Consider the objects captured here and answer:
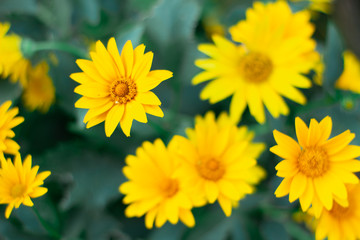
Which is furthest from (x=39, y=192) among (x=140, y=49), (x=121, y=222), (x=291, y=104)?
(x=291, y=104)

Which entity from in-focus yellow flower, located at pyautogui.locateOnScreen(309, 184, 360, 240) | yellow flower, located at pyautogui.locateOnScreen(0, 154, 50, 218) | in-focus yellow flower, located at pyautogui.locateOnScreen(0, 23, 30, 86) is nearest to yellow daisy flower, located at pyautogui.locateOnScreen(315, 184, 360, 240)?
in-focus yellow flower, located at pyautogui.locateOnScreen(309, 184, 360, 240)

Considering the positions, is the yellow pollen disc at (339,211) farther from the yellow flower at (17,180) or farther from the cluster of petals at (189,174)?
the yellow flower at (17,180)

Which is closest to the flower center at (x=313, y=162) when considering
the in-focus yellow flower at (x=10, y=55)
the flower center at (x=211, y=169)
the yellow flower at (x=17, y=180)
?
the flower center at (x=211, y=169)

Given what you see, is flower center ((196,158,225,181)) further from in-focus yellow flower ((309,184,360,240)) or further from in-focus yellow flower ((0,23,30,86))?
in-focus yellow flower ((0,23,30,86))

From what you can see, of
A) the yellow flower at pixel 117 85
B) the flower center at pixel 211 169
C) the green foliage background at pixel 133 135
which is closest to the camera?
the yellow flower at pixel 117 85

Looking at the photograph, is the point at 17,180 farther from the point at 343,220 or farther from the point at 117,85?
the point at 343,220

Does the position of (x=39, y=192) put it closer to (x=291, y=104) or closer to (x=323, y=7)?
(x=291, y=104)
